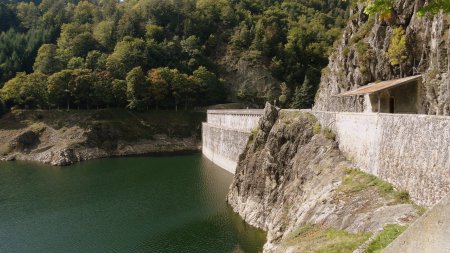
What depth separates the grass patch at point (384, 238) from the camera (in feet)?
53.7

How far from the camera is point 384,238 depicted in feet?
55.0

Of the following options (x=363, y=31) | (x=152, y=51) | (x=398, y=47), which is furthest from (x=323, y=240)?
(x=152, y=51)

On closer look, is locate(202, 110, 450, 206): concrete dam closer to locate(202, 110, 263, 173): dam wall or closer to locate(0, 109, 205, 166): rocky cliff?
locate(202, 110, 263, 173): dam wall

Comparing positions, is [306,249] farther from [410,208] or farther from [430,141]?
[430,141]

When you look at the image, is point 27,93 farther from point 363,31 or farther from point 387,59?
point 387,59

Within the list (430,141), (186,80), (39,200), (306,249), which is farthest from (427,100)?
(186,80)

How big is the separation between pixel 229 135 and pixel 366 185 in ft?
159

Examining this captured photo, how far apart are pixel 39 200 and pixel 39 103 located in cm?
5850

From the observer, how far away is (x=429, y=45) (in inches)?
1636

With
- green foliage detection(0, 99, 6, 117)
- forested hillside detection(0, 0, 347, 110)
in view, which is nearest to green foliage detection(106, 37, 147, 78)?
forested hillside detection(0, 0, 347, 110)

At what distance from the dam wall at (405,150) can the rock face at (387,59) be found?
12.1 metres

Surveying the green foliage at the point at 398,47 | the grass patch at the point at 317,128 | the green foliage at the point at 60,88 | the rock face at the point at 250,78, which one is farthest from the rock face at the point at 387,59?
the green foliage at the point at 60,88

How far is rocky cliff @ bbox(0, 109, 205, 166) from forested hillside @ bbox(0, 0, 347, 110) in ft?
21.2

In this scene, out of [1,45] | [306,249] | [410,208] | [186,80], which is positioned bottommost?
[306,249]
